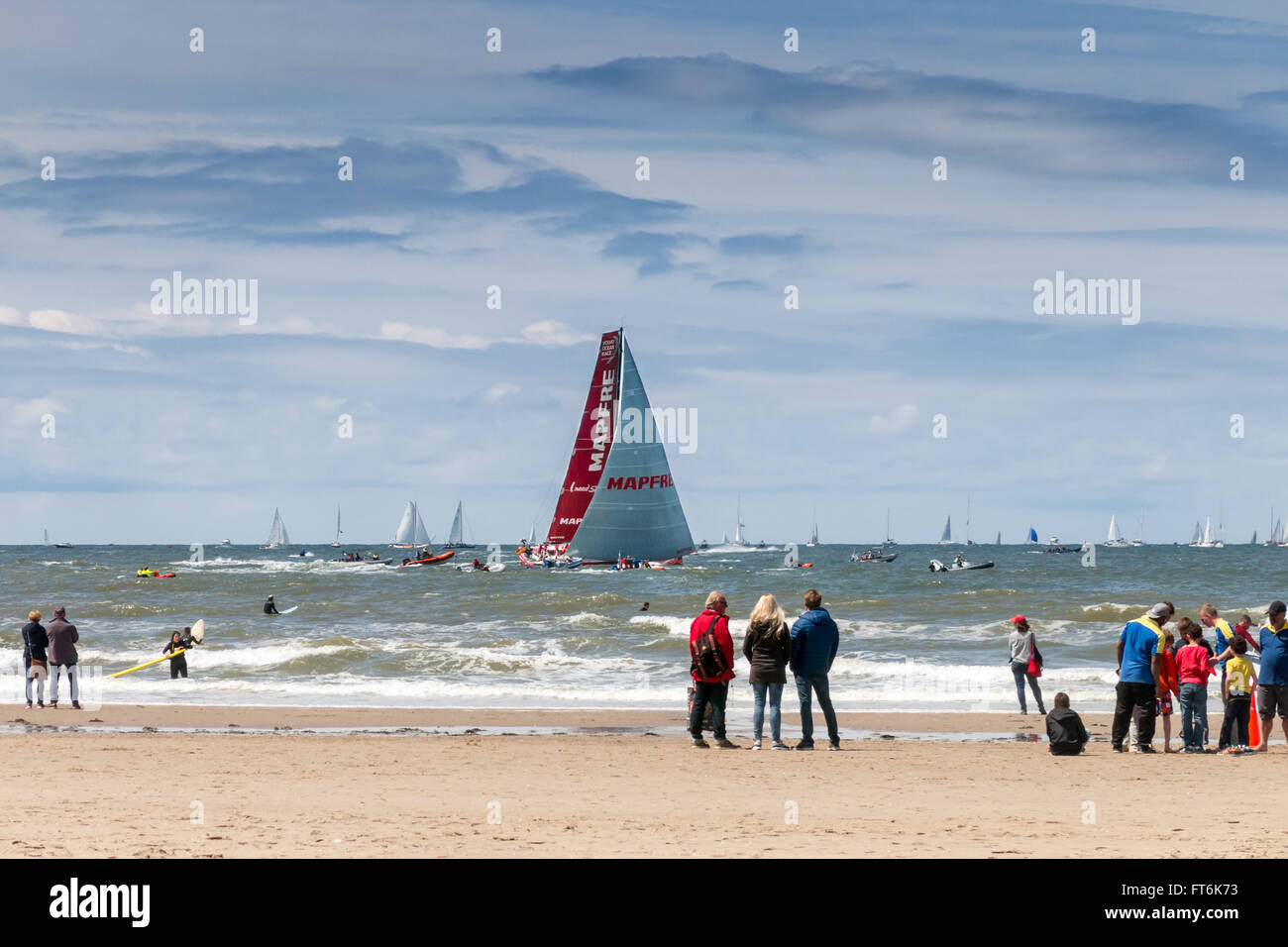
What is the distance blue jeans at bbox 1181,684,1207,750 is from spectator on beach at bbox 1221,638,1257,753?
236 mm

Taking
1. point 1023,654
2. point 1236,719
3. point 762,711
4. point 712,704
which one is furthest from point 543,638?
point 1236,719

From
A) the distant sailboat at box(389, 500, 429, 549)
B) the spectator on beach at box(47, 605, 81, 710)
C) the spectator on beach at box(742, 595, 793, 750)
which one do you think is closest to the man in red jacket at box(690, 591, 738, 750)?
the spectator on beach at box(742, 595, 793, 750)

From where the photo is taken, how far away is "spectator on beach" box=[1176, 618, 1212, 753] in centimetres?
1451

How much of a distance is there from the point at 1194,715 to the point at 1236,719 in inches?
18.5

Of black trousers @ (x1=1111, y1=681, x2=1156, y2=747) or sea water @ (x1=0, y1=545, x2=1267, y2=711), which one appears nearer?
black trousers @ (x1=1111, y1=681, x2=1156, y2=747)

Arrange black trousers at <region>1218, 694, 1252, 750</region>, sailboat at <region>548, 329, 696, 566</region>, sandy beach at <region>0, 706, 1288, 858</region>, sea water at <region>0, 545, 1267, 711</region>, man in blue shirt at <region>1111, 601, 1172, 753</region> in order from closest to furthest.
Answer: sandy beach at <region>0, 706, 1288, 858</region> < man in blue shirt at <region>1111, 601, 1172, 753</region> < black trousers at <region>1218, 694, 1252, 750</region> < sea water at <region>0, 545, 1267, 711</region> < sailboat at <region>548, 329, 696, 566</region>

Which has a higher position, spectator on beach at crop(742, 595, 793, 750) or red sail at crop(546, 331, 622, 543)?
red sail at crop(546, 331, 622, 543)

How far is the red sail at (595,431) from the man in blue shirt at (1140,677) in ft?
174

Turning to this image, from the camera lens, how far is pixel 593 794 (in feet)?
36.7

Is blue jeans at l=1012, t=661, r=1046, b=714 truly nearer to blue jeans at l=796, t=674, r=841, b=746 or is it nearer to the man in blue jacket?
blue jeans at l=796, t=674, r=841, b=746

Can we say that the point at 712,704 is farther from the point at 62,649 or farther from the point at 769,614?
the point at 62,649

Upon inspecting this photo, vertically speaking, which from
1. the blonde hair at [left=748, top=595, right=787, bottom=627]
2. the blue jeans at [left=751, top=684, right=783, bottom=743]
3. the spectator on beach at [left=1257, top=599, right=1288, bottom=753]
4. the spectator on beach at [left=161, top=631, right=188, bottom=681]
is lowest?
the spectator on beach at [left=161, top=631, right=188, bottom=681]

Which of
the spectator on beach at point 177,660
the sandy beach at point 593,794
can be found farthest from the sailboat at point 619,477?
the sandy beach at point 593,794
